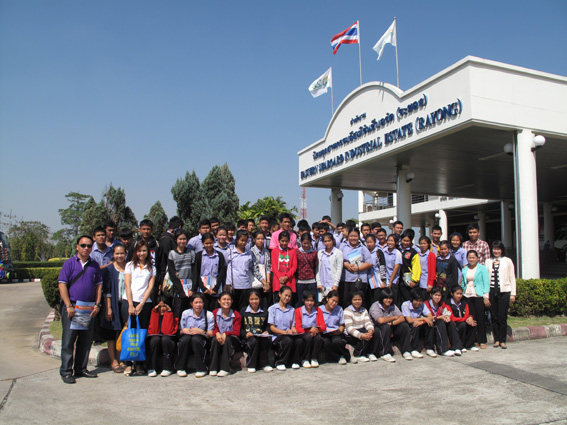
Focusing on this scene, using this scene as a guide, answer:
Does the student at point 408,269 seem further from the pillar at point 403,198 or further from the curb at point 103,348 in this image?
the pillar at point 403,198

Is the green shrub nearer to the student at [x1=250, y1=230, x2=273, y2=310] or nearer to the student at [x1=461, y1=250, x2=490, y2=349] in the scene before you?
the student at [x1=461, y1=250, x2=490, y2=349]

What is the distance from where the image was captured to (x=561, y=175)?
1667cm

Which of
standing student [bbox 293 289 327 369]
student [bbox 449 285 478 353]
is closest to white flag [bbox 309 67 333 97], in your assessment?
student [bbox 449 285 478 353]

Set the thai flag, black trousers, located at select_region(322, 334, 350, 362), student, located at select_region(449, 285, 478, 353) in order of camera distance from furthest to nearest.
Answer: the thai flag < student, located at select_region(449, 285, 478, 353) < black trousers, located at select_region(322, 334, 350, 362)

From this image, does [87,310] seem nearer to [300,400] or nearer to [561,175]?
[300,400]

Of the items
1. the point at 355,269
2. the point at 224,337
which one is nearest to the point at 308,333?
the point at 224,337

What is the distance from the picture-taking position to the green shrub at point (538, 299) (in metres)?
8.19

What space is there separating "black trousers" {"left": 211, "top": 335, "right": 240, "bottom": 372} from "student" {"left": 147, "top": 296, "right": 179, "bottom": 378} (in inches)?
20.8

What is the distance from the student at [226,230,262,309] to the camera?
625cm

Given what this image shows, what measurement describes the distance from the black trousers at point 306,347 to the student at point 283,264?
37.6 inches

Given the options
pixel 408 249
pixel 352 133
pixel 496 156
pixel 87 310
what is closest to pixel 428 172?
pixel 496 156

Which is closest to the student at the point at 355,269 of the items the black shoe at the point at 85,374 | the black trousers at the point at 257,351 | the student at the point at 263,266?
the student at the point at 263,266

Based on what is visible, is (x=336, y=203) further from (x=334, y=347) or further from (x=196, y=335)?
(x=196, y=335)

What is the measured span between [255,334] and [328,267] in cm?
168
